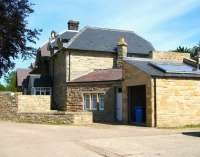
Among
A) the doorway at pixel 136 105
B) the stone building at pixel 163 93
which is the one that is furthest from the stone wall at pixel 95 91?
the stone building at pixel 163 93

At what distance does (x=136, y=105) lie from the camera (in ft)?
91.7

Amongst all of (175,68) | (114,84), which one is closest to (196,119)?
(175,68)

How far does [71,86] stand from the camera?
113 ft

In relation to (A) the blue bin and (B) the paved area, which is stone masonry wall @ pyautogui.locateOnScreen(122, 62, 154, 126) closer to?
(A) the blue bin

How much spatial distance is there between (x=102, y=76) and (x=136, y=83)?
22.6 ft

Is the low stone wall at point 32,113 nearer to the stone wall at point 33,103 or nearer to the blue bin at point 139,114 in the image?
the stone wall at point 33,103

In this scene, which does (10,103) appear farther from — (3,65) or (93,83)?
(3,65)

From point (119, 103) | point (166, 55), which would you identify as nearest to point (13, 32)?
point (119, 103)

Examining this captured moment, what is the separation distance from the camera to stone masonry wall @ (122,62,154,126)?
24.3 m

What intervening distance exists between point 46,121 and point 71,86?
837cm

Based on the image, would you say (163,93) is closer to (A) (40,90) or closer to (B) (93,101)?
(B) (93,101)

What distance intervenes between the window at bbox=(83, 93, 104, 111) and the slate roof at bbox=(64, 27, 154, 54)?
5934 millimetres

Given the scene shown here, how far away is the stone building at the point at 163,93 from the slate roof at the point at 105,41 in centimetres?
1061

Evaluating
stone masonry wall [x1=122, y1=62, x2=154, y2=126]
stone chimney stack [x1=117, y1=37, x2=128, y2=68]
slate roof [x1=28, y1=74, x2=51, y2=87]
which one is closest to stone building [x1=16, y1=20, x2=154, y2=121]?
stone chimney stack [x1=117, y1=37, x2=128, y2=68]
